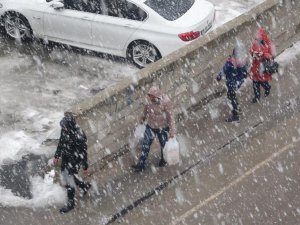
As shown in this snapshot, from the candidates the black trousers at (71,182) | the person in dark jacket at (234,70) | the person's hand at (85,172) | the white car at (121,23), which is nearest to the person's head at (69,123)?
the black trousers at (71,182)

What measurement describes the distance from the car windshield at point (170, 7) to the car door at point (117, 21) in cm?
30

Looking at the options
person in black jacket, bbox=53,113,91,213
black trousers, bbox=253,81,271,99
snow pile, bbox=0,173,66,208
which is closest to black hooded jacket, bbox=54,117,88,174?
person in black jacket, bbox=53,113,91,213

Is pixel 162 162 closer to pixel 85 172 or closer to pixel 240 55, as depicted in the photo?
pixel 85 172

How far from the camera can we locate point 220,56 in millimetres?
12102

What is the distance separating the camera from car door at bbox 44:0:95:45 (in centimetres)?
1326

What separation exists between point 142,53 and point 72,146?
4491mm

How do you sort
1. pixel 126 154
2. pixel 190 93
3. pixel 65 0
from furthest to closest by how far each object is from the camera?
1. pixel 65 0
2. pixel 190 93
3. pixel 126 154

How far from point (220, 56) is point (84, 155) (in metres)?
4.03

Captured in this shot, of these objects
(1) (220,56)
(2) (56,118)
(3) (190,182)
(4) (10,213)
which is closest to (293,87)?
(1) (220,56)

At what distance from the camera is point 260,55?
11414 millimetres

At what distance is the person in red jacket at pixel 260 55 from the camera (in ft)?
37.3

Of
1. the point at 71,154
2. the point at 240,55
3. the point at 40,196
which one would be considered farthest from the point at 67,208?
the point at 240,55

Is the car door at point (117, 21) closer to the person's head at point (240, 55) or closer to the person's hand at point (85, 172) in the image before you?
the person's head at point (240, 55)

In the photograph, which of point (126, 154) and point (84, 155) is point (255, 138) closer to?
point (126, 154)
